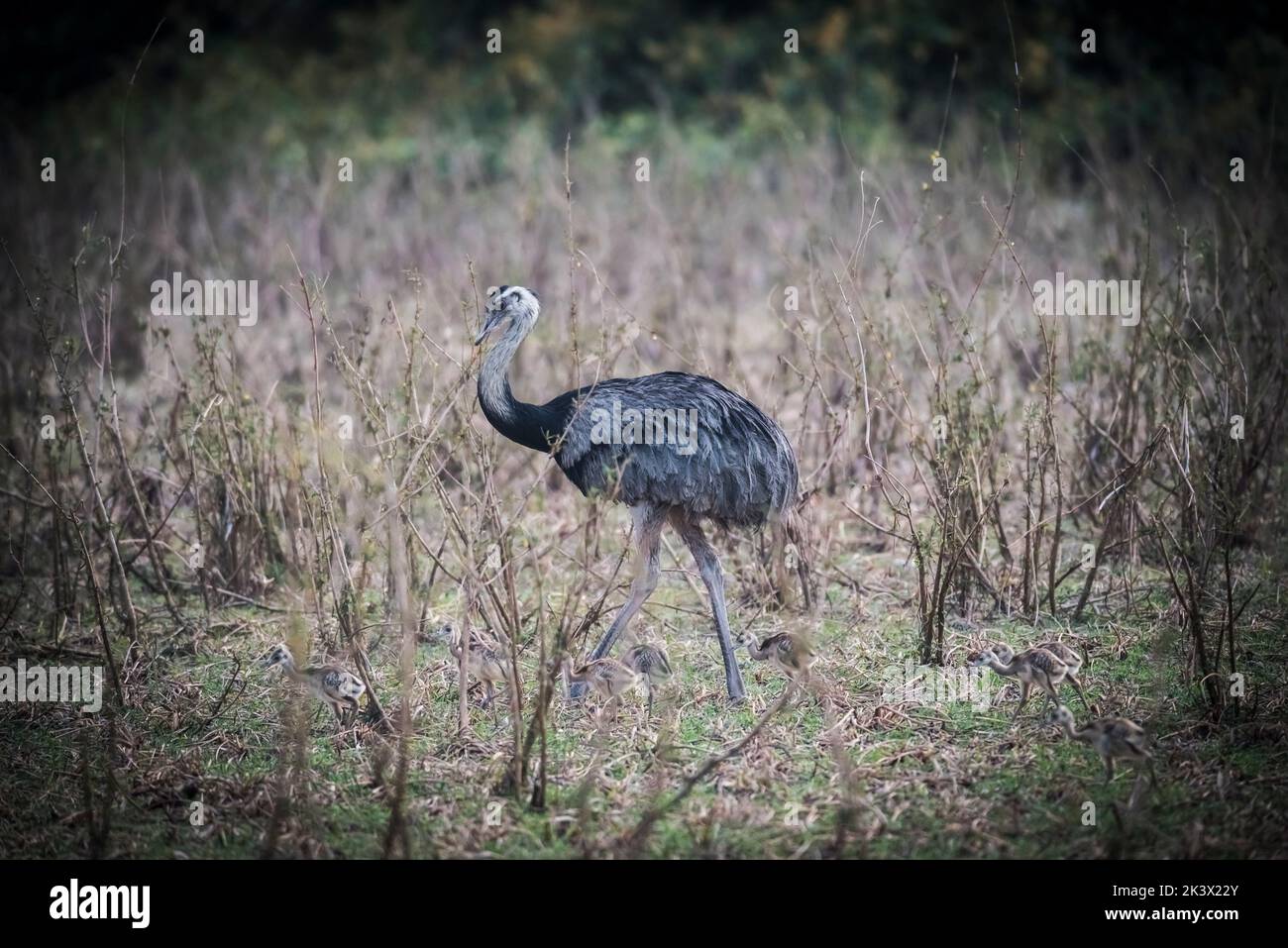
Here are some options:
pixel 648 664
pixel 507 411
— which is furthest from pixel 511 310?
pixel 648 664

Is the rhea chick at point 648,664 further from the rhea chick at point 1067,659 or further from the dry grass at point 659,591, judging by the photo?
the rhea chick at point 1067,659

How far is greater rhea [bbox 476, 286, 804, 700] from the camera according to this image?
562cm

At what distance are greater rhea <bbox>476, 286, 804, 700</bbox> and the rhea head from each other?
0.14m

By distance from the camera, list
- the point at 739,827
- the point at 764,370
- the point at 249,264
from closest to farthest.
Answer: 1. the point at 739,827
2. the point at 764,370
3. the point at 249,264

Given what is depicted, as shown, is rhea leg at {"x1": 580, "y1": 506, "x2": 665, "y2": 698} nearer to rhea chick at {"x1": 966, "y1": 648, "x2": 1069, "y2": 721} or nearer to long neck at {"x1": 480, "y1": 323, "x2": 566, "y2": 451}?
long neck at {"x1": 480, "y1": 323, "x2": 566, "y2": 451}

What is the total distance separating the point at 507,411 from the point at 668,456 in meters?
0.73

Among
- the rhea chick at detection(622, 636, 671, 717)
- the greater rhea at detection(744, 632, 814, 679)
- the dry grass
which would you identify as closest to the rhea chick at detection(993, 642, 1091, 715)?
the dry grass

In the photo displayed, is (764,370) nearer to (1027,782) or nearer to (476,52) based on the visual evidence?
(1027,782)

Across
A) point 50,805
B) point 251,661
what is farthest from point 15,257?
point 50,805

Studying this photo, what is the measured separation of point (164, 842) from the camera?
15.4 ft

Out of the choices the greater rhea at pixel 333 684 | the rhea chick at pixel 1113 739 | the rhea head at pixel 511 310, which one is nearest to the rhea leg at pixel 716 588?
the rhea head at pixel 511 310

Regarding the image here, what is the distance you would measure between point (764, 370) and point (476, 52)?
8.65 metres

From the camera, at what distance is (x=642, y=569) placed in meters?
5.79
